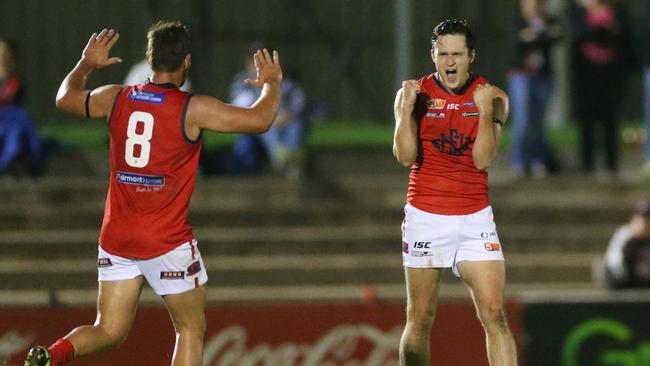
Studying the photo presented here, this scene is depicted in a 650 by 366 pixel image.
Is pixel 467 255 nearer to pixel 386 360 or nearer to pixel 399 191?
pixel 386 360

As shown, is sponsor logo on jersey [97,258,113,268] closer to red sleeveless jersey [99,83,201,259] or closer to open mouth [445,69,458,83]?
red sleeveless jersey [99,83,201,259]

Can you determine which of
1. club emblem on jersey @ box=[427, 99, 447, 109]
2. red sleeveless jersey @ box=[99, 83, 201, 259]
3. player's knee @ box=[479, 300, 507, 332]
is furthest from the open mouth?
red sleeveless jersey @ box=[99, 83, 201, 259]

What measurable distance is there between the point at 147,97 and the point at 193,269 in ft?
3.11

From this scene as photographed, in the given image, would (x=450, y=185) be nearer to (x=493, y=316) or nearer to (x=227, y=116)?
(x=493, y=316)

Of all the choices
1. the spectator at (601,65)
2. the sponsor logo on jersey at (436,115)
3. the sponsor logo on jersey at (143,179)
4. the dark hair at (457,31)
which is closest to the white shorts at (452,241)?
the sponsor logo on jersey at (436,115)

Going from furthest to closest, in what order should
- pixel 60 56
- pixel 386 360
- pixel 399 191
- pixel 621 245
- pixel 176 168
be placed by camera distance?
pixel 60 56, pixel 399 191, pixel 621 245, pixel 386 360, pixel 176 168

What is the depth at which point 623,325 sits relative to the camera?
38.4 ft

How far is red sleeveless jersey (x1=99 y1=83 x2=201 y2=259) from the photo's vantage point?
7.86 meters

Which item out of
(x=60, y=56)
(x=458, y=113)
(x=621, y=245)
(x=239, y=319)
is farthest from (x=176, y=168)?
(x=60, y=56)

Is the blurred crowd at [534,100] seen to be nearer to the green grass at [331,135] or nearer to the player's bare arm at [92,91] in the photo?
the green grass at [331,135]

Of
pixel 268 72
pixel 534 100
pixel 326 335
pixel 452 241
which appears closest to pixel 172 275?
pixel 268 72

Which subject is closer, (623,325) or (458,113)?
(458,113)

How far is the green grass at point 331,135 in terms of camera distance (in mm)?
17266

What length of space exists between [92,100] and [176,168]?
586 millimetres
